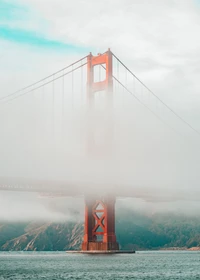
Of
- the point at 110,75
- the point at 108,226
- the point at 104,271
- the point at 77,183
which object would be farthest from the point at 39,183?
the point at 104,271

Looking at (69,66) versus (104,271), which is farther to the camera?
(69,66)

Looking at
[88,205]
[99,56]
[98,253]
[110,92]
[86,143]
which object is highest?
[99,56]

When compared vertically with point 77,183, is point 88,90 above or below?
above

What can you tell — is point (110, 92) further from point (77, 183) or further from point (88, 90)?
point (77, 183)

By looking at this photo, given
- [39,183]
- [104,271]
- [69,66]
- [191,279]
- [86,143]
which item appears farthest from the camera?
[69,66]
